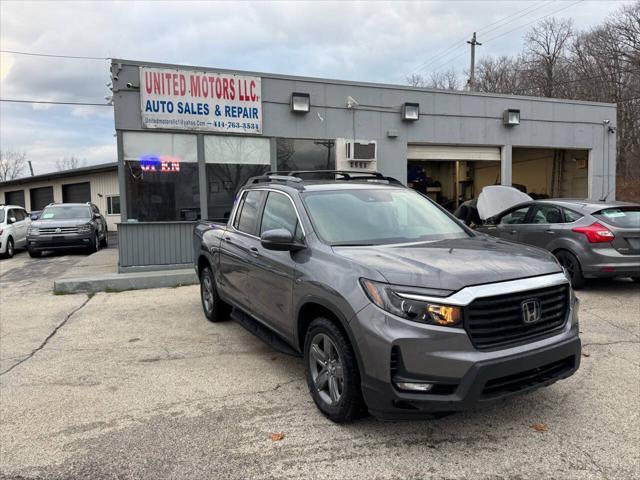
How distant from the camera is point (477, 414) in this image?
11.4ft

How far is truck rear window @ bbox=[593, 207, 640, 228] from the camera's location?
23.0 feet

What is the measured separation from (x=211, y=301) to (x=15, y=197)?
3700 centimetres

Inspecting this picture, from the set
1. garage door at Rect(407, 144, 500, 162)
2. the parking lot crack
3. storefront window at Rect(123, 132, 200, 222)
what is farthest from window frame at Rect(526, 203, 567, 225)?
the parking lot crack

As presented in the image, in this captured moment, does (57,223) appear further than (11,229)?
No

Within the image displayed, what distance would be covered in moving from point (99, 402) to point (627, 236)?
708 centimetres

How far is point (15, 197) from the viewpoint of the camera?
36031 mm

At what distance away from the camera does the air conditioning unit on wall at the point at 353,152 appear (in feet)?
36.1

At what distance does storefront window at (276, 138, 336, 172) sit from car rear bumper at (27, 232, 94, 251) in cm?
777

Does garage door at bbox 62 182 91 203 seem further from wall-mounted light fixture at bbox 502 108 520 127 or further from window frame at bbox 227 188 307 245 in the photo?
window frame at bbox 227 188 307 245

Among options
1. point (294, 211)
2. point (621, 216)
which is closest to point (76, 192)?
point (294, 211)

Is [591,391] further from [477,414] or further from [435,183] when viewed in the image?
[435,183]

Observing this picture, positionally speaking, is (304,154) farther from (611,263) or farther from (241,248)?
(611,263)

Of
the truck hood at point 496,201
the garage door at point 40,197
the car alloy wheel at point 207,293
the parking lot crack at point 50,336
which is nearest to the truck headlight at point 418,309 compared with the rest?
the car alloy wheel at point 207,293

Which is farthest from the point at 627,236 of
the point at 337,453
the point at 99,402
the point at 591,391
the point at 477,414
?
the point at 99,402
